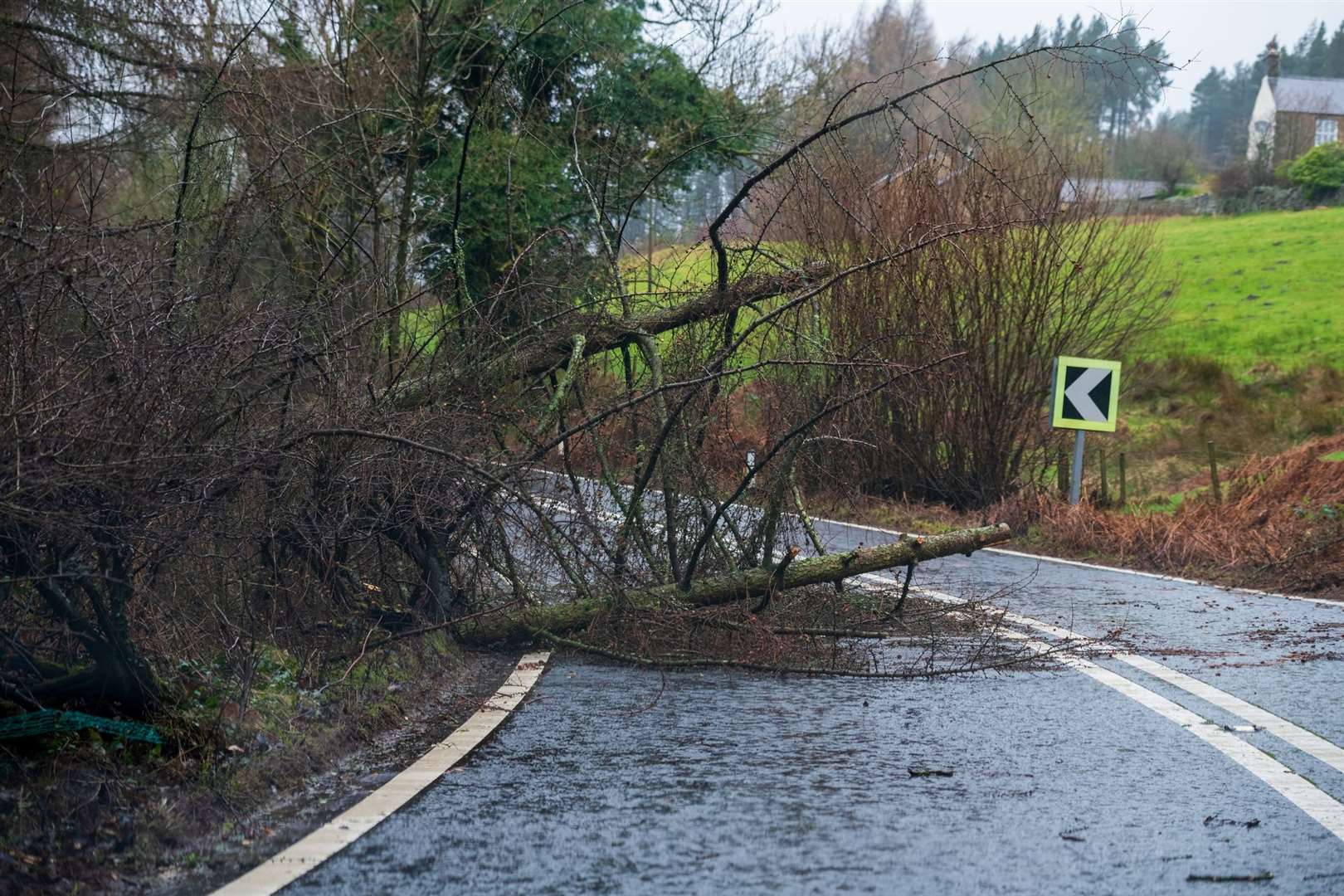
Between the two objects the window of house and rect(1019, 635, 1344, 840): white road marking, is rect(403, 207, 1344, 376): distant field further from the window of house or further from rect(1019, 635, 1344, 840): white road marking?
the window of house

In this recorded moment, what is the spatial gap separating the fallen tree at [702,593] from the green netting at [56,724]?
10.2ft

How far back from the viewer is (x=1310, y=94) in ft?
316

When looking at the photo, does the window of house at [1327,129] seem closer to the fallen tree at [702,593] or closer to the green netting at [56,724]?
the fallen tree at [702,593]

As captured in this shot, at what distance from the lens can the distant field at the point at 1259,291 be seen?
123 feet

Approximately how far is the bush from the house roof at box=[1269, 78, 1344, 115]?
130 ft

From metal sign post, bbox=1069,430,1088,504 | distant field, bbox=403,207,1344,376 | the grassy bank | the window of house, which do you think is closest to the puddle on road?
the grassy bank

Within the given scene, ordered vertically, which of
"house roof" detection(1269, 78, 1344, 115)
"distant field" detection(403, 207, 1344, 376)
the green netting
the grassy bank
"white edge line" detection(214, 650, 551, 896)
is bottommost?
"white edge line" detection(214, 650, 551, 896)

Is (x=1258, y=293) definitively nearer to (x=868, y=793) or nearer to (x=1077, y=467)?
(x=1077, y=467)


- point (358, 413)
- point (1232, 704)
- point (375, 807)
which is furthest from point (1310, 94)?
point (375, 807)

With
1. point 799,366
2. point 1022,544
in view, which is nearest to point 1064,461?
point 1022,544

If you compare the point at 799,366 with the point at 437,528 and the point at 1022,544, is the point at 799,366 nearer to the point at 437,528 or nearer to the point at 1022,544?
the point at 437,528

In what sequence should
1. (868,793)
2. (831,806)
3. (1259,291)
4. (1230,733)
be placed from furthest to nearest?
(1259,291), (1230,733), (868,793), (831,806)

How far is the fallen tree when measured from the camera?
25.4 ft

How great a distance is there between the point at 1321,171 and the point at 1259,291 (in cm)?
→ 1566
